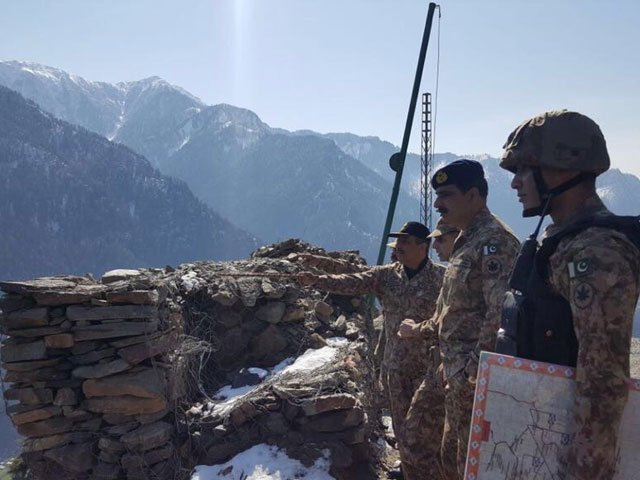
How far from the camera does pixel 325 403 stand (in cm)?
480

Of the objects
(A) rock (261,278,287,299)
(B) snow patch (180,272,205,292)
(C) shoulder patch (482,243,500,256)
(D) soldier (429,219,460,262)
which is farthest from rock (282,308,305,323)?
(C) shoulder patch (482,243,500,256)

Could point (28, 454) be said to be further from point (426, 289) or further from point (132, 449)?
point (426, 289)

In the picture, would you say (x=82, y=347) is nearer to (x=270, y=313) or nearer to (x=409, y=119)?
(x=270, y=313)

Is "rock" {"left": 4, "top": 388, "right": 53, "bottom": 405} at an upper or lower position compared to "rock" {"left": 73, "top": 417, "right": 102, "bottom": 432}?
upper

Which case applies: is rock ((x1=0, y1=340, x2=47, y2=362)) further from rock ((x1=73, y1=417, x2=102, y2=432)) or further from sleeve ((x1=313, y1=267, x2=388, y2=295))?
sleeve ((x1=313, y1=267, x2=388, y2=295))

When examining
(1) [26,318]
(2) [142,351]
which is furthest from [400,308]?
(1) [26,318]

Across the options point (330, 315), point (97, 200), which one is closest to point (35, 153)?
point (97, 200)

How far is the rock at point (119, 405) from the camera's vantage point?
4832 mm

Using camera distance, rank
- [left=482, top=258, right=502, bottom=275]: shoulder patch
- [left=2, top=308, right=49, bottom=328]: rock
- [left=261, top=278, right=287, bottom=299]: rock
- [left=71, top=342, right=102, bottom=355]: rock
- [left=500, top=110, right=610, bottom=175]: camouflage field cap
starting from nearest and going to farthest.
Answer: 1. [left=500, top=110, right=610, bottom=175]: camouflage field cap
2. [left=482, top=258, right=502, bottom=275]: shoulder patch
3. [left=2, top=308, right=49, bottom=328]: rock
4. [left=71, top=342, right=102, bottom=355]: rock
5. [left=261, top=278, right=287, bottom=299]: rock

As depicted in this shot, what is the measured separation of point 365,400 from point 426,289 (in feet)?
4.96

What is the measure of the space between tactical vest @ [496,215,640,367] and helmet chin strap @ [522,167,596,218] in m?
0.14

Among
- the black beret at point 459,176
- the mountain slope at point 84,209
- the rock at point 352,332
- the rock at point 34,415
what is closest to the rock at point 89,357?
the rock at point 34,415

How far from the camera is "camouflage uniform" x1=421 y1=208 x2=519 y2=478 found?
271cm

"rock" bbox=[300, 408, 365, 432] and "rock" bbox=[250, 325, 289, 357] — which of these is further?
"rock" bbox=[250, 325, 289, 357]
